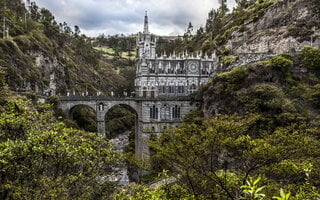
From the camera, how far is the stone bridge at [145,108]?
46625mm

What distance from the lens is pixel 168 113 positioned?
48062mm

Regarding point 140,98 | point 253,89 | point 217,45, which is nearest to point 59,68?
point 140,98

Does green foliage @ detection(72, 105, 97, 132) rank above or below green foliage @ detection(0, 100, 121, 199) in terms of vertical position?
below

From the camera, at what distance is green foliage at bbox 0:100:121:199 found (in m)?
9.81

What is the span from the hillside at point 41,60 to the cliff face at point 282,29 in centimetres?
4990

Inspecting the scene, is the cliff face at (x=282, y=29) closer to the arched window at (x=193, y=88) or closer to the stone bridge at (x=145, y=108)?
the arched window at (x=193, y=88)

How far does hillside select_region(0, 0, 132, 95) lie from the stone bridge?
945 centimetres

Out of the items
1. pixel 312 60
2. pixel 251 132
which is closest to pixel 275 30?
Answer: pixel 312 60

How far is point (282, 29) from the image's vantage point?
53.0 metres

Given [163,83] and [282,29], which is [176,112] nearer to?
[163,83]

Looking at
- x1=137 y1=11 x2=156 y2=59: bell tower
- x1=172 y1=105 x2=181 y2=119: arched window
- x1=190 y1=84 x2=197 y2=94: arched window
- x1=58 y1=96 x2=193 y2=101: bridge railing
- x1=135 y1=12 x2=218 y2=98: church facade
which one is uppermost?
x1=137 y1=11 x2=156 y2=59: bell tower

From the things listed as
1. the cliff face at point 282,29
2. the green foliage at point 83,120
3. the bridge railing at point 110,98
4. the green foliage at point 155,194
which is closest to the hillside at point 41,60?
the green foliage at point 83,120

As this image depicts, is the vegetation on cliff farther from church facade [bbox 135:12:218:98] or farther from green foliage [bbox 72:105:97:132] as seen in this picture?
green foliage [bbox 72:105:97:132]

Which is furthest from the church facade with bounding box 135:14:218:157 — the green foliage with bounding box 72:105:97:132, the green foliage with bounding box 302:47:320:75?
the green foliage with bounding box 302:47:320:75
